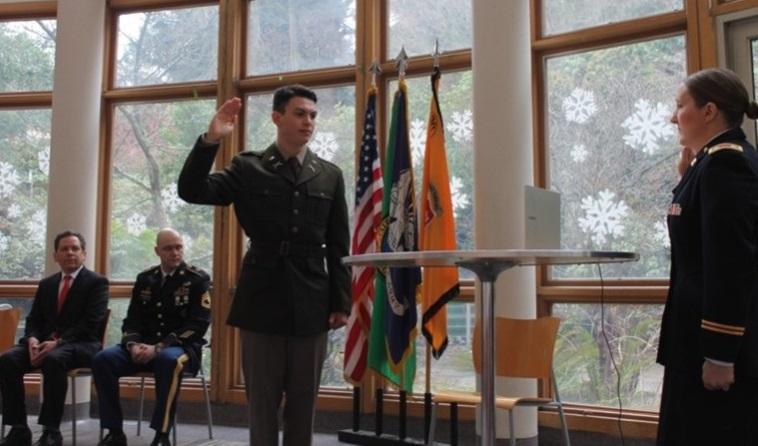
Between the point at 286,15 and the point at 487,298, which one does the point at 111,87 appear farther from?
the point at 487,298

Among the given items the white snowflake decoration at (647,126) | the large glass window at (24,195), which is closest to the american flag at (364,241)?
the white snowflake decoration at (647,126)

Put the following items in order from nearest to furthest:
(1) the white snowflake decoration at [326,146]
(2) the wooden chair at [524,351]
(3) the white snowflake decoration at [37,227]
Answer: (2) the wooden chair at [524,351]
(1) the white snowflake decoration at [326,146]
(3) the white snowflake decoration at [37,227]

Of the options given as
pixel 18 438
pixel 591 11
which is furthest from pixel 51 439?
pixel 591 11

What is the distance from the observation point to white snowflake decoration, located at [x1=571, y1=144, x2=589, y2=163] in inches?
153

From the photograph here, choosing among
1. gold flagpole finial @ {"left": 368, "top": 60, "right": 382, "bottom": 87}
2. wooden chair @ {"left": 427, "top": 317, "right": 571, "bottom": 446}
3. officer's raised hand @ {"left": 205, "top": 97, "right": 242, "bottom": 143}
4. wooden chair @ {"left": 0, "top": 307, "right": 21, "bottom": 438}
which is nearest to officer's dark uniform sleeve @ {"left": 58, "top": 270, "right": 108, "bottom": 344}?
wooden chair @ {"left": 0, "top": 307, "right": 21, "bottom": 438}

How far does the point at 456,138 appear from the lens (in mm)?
4238

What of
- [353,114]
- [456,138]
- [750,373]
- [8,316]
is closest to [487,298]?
[750,373]

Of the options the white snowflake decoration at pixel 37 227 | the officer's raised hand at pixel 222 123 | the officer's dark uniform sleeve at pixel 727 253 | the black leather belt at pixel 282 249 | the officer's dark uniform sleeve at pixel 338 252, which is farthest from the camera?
the white snowflake decoration at pixel 37 227

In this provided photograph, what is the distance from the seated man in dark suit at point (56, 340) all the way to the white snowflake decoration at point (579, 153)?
285 cm

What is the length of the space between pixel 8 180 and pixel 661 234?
14.8 ft

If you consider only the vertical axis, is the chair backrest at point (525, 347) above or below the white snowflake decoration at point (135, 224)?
below

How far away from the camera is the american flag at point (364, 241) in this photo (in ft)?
11.8

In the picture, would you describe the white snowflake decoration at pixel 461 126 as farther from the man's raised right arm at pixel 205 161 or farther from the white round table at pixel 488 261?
Result: the white round table at pixel 488 261

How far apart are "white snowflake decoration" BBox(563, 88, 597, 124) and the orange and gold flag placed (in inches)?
32.1
